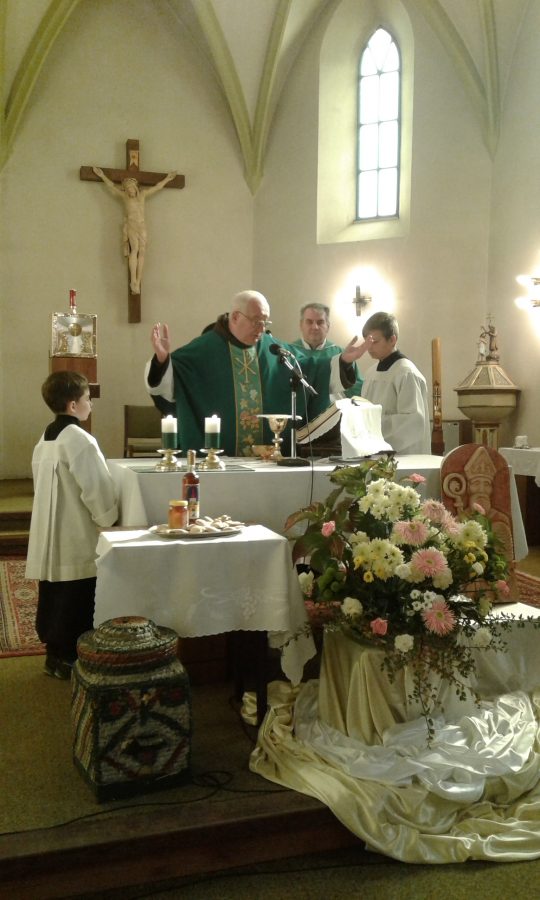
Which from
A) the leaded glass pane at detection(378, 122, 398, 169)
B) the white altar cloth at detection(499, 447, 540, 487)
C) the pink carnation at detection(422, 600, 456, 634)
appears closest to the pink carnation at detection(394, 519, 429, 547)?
the pink carnation at detection(422, 600, 456, 634)

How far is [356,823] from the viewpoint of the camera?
2746 mm

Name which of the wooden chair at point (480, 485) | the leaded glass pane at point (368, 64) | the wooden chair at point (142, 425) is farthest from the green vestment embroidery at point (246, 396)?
the leaded glass pane at point (368, 64)

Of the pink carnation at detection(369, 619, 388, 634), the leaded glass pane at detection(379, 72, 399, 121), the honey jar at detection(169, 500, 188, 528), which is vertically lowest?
the pink carnation at detection(369, 619, 388, 634)

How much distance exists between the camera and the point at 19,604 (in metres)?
5.47

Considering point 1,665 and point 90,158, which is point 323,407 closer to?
point 1,665

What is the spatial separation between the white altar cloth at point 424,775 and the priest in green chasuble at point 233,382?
6.04ft

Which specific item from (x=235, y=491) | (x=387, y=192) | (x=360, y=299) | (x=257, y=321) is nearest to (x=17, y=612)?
(x=235, y=491)

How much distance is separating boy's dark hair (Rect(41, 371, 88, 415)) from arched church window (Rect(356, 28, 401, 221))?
22.2 ft

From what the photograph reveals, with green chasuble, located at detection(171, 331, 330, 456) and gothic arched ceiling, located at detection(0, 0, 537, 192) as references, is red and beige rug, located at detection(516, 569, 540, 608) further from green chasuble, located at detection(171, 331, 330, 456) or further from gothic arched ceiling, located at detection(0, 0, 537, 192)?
gothic arched ceiling, located at detection(0, 0, 537, 192)

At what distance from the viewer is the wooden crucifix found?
32.8 feet

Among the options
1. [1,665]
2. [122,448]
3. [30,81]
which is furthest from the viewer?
[122,448]

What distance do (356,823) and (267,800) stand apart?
0.97ft

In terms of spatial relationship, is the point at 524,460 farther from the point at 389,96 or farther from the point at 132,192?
the point at 132,192

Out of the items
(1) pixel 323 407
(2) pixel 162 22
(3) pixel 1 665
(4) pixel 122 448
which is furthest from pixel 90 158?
(3) pixel 1 665
